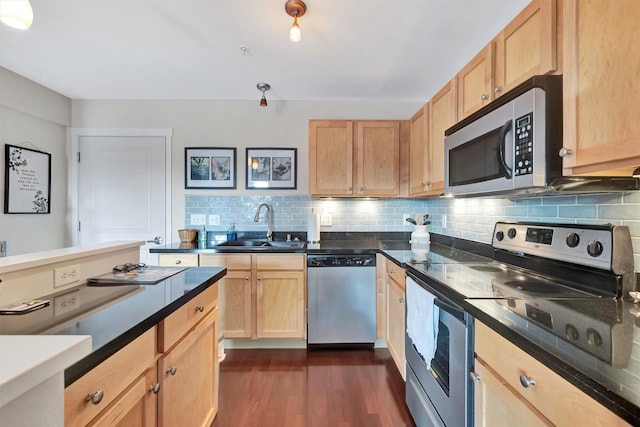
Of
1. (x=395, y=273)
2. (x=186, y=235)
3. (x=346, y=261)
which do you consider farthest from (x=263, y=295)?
(x=395, y=273)

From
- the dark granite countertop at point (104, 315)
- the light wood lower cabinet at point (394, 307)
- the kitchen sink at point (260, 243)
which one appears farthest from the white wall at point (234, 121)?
the dark granite countertop at point (104, 315)

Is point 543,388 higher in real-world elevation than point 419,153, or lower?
lower

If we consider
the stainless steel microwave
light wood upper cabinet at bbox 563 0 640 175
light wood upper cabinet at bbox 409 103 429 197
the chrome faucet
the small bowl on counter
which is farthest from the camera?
the chrome faucet

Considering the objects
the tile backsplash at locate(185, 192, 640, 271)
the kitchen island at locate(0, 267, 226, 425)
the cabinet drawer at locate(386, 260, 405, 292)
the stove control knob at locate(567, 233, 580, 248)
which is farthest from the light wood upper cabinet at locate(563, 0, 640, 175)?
the kitchen island at locate(0, 267, 226, 425)

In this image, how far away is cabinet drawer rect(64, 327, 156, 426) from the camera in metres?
0.63

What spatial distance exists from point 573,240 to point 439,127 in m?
1.14

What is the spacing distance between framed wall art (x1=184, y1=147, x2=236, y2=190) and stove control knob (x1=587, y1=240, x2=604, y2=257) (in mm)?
2715

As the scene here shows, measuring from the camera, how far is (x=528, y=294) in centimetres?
114

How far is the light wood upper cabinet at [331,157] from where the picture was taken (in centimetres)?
276

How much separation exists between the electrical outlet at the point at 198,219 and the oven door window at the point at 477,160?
234cm

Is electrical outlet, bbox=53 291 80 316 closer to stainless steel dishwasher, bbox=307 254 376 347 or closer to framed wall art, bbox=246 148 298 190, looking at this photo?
stainless steel dishwasher, bbox=307 254 376 347

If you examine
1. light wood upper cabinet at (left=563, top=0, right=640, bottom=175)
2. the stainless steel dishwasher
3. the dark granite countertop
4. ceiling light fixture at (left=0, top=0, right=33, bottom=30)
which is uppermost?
ceiling light fixture at (left=0, top=0, right=33, bottom=30)

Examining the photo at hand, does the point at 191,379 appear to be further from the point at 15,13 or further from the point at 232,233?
the point at 232,233

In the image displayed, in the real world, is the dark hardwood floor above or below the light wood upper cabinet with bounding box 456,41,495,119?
below
